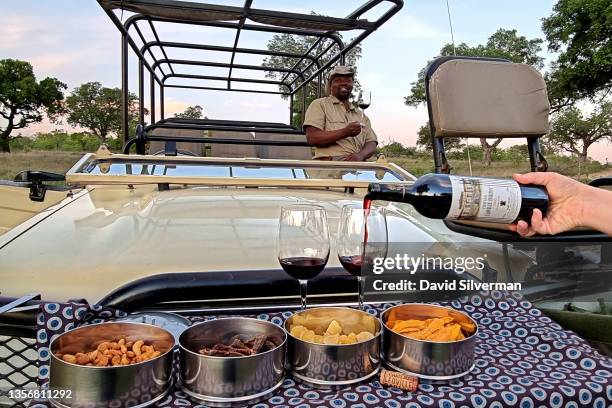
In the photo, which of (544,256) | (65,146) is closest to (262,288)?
(544,256)

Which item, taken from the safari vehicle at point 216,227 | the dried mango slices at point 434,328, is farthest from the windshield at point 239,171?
the dried mango slices at point 434,328

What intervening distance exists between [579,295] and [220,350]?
1.24m

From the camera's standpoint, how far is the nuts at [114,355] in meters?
0.72

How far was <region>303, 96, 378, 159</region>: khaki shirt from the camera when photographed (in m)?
3.31

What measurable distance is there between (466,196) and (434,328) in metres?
0.27

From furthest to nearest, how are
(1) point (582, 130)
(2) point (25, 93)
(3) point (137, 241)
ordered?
1. (2) point (25, 93)
2. (1) point (582, 130)
3. (3) point (137, 241)

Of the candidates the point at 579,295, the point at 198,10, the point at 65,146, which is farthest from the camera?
the point at 65,146

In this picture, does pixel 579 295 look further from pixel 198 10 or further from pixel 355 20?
pixel 198 10

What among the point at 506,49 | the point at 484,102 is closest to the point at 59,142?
the point at 506,49

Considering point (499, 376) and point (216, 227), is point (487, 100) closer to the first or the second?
point (216, 227)

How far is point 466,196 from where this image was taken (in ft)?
3.17

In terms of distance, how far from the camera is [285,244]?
0.97 meters

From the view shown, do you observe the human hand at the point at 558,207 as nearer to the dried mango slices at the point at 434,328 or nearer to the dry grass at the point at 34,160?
the dried mango slices at the point at 434,328

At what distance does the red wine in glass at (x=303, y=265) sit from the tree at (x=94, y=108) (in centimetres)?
2192
